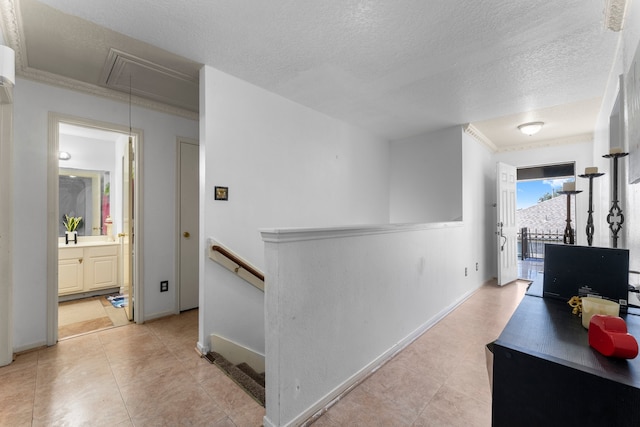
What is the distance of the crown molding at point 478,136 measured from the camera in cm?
399

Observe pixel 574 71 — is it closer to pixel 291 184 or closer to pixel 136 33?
→ pixel 291 184

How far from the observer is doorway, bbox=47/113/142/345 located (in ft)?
8.79

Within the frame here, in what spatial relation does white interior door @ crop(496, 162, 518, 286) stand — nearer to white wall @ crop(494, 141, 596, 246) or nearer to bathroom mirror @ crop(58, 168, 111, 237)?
white wall @ crop(494, 141, 596, 246)

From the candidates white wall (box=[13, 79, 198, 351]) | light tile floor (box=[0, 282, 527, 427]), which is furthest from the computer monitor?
white wall (box=[13, 79, 198, 351])

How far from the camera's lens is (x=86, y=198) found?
4.42m

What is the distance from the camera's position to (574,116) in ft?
11.9

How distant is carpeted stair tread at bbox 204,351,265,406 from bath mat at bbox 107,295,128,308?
216cm

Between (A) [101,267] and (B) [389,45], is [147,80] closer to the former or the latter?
(B) [389,45]

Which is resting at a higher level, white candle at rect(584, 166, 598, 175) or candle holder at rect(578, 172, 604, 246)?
white candle at rect(584, 166, 598, 175)

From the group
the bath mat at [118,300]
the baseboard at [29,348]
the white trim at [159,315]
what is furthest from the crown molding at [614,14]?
the bath mat at [118,300]

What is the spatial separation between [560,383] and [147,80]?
3.52m

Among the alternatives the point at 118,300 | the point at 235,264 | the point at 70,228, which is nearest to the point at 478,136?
the point at 235,264

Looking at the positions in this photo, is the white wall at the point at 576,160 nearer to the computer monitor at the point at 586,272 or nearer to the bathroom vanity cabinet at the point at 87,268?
the computer monitor at the point at 586,272

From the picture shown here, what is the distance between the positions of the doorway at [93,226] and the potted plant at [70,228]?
0.02m
